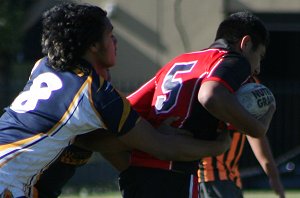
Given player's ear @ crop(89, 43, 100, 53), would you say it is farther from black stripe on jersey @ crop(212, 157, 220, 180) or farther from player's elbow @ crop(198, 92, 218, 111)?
black stripe on jersey @ crop(212, 157, 220, 180)

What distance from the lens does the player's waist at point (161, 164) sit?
5078 mm

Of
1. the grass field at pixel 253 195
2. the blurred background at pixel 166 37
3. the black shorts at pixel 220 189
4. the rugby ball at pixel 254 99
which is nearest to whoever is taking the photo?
the rugby ball at pixel 254 99

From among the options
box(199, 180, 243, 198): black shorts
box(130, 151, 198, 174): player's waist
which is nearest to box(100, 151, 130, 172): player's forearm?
box(130, 151, 198, 174): player's waist

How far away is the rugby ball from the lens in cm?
500

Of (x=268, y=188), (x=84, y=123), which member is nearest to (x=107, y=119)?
(x=84, y=123)

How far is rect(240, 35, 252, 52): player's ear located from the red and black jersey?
9 cm

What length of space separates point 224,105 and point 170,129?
379 mm

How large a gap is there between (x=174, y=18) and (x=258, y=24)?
12.7m

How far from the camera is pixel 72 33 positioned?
4.80 metres

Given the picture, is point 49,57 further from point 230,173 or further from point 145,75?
point 145,75

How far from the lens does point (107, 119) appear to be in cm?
470

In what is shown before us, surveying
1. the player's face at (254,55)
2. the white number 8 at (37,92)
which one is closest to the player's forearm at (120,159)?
the white number 8 at (37,92)

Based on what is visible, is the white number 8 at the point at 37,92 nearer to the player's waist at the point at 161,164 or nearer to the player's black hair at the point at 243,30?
the player's waist at the point at 161,164

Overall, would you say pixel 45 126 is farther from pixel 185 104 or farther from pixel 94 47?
pixel 185 104
